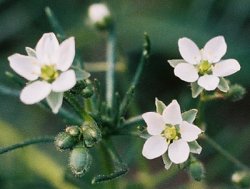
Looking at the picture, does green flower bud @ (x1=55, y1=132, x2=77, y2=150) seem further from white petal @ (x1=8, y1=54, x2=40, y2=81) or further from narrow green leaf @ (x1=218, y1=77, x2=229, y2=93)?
narrow green leaf @ (x1=218, y1=77, x2=229, y2=93)

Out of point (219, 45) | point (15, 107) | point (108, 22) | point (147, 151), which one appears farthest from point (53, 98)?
point (15, 107)

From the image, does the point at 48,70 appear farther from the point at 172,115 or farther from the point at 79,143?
the point at 172,115

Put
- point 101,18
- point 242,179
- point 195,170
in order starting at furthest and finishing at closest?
1. point 101,18
2. point 242,179
3. point 195,170

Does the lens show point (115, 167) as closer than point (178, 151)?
No

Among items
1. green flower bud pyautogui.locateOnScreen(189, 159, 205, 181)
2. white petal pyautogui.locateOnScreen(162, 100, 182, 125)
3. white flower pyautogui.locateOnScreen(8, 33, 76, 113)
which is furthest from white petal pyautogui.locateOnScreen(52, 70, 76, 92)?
green flower bud pyautogui.locateOnScreen(189, 159, 205, 181)

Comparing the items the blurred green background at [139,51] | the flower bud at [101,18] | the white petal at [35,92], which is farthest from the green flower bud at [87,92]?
the blurred green background at [139,51]

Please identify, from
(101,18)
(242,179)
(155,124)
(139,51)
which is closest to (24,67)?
(155,124)
